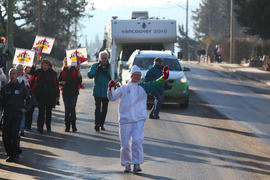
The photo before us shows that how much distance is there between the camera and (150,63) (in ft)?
70.7

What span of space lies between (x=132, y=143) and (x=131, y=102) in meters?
0.65

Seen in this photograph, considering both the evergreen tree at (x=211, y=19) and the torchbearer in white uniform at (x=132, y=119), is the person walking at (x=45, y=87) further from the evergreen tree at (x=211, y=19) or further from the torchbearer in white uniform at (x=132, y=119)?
the evergreen tree at (x=211, y=19)

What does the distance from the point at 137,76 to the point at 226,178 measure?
2113 mm

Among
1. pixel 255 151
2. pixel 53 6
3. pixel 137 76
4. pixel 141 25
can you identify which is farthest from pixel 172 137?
pixel 53 6

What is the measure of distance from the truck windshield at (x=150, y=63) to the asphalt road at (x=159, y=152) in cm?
349

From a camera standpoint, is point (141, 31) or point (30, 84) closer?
point (30, 84)

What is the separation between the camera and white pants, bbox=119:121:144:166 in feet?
33.4

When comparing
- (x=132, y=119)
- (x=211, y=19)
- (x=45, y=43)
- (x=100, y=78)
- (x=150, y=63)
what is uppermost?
(x=211, y=19)

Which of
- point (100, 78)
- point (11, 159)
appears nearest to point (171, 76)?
point (100, 78)

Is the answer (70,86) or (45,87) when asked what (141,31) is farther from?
(45,87)

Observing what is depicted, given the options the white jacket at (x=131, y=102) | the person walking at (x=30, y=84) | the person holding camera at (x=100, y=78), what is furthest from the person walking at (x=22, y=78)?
the white jacket at (x=131, y=102)

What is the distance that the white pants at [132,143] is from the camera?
10180 millimetres

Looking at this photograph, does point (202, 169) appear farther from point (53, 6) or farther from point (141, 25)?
point (53, 6)

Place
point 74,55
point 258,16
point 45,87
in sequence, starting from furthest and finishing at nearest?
point 258,16, point 74,55, point 45,87
